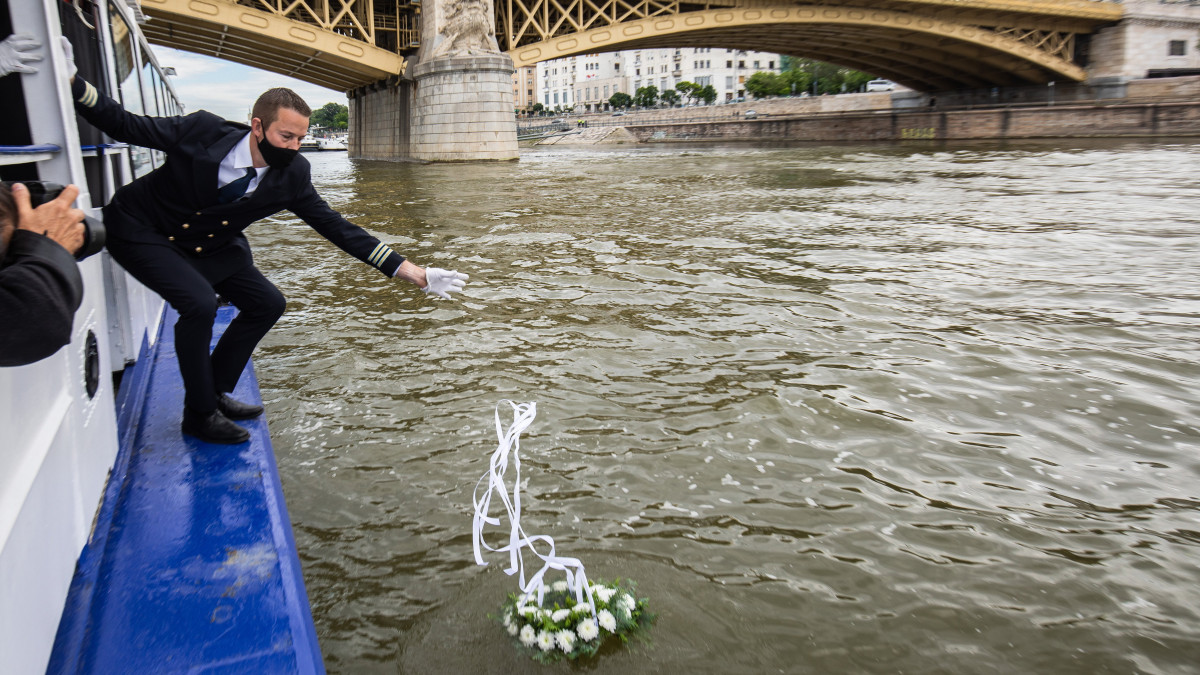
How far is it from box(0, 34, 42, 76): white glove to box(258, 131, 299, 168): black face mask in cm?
69

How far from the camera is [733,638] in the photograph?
244 centimetres

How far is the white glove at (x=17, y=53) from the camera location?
2.21 m

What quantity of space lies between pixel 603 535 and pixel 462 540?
20.1 inches

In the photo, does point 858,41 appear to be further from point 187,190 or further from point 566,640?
point 566,640

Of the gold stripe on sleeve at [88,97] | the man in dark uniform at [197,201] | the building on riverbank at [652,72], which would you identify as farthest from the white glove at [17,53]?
the building on riverbank at [652,72]

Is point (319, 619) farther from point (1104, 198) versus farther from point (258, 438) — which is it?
point (1104, 198)

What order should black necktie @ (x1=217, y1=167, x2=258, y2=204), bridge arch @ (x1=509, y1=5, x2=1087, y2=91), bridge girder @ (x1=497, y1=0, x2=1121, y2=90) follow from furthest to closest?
bridge arch @ (x1=509, y1=5, x2=1087, y2=91)
bridge girder @ (x1=497, y1=0, x2=1121, y2=90)
black necktie @ (x1=217, y1=167, x2=258, y2=204)

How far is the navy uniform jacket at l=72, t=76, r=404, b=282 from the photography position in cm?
278

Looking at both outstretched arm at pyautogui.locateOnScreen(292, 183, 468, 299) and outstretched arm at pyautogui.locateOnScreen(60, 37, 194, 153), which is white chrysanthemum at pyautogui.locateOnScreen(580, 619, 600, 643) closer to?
outstretched arm at pyautogui.locateOnScreen(292, 183, 468, 299)

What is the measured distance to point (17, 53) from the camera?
87.9 inches

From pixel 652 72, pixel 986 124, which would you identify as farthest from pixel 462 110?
pixel 652 72

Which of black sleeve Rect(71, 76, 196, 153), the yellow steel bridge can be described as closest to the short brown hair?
black sleeve Rect(71, 76, 196, 153)

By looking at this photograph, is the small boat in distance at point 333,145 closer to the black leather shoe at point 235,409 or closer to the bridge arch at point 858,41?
the bridge arch at point 858,41

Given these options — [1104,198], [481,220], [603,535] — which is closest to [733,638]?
[603,535]
